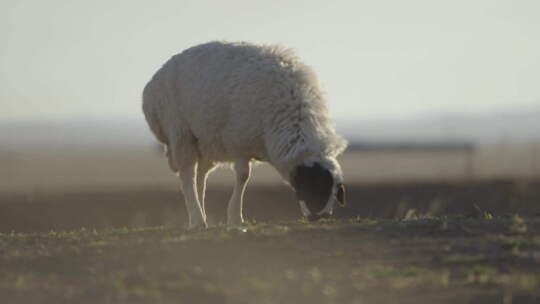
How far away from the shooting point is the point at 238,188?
1350 cm

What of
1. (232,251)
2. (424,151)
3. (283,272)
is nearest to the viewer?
(283,272)

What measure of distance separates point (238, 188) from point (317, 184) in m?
1.92

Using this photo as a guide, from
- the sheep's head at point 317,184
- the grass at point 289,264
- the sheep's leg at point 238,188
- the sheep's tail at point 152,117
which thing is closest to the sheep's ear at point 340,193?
the sheep's head at point 317,184

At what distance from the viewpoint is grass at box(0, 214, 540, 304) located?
7828 mm

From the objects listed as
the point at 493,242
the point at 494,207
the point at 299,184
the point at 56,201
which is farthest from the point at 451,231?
the point at 56,201

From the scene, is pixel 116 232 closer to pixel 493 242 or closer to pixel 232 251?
pixel 232 251

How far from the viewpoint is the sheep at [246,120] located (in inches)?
475

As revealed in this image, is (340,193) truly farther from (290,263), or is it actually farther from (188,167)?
(290,263)

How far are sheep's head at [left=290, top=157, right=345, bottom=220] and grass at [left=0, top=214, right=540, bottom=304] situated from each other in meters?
0.61

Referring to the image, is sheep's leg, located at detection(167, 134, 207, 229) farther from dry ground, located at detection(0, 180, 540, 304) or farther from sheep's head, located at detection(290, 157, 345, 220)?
sheep's head, located at detection(290, 157, 345, 220)

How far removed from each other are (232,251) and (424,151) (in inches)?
3562

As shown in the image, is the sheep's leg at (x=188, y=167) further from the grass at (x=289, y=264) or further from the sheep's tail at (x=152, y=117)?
the grass at (x=289, y=264)

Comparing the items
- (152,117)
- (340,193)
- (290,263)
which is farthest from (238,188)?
(290,263)

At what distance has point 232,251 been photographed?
9.48 m
